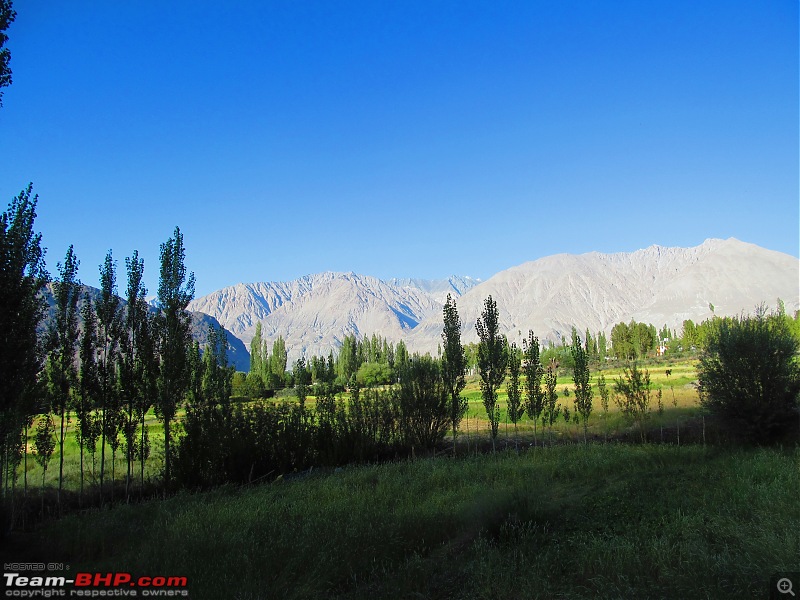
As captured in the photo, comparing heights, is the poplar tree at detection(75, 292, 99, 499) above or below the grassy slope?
above

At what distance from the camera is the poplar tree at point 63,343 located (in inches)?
824

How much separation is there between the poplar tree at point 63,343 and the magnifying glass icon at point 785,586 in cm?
2386

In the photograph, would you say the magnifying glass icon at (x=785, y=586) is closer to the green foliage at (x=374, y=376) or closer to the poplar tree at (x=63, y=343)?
the poplar tree at (x=63, y=343)

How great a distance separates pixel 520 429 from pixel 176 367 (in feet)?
76.2

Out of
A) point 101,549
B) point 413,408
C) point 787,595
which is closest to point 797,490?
point 787,595

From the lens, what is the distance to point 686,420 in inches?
1097

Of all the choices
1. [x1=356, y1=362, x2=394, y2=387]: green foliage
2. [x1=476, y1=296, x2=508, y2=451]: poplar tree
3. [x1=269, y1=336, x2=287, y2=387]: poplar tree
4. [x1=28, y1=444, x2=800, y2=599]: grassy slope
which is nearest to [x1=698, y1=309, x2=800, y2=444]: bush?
[x1=28, y1=444, x2=800, y2=599]: grassy slope

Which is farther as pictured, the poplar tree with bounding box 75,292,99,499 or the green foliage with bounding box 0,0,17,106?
the poplar tree with bounding box 75,292,99,499

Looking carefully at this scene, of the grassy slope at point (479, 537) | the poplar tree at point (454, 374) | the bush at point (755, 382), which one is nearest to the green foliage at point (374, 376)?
the poplar tree at point (454, 374)

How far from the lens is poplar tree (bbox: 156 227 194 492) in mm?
21688

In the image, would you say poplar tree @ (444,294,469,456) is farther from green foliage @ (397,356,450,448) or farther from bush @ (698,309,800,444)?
bush @ (698,309,800,444)

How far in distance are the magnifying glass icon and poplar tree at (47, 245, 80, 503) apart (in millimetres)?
23856

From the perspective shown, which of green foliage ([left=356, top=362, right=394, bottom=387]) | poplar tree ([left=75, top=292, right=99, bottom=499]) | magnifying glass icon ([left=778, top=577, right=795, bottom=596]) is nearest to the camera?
magnifying glass icon ([left=778, top=577, right=795, bottom=596])

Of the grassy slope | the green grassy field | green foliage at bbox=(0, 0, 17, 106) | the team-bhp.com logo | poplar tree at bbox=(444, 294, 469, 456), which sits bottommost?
the green grassy field
